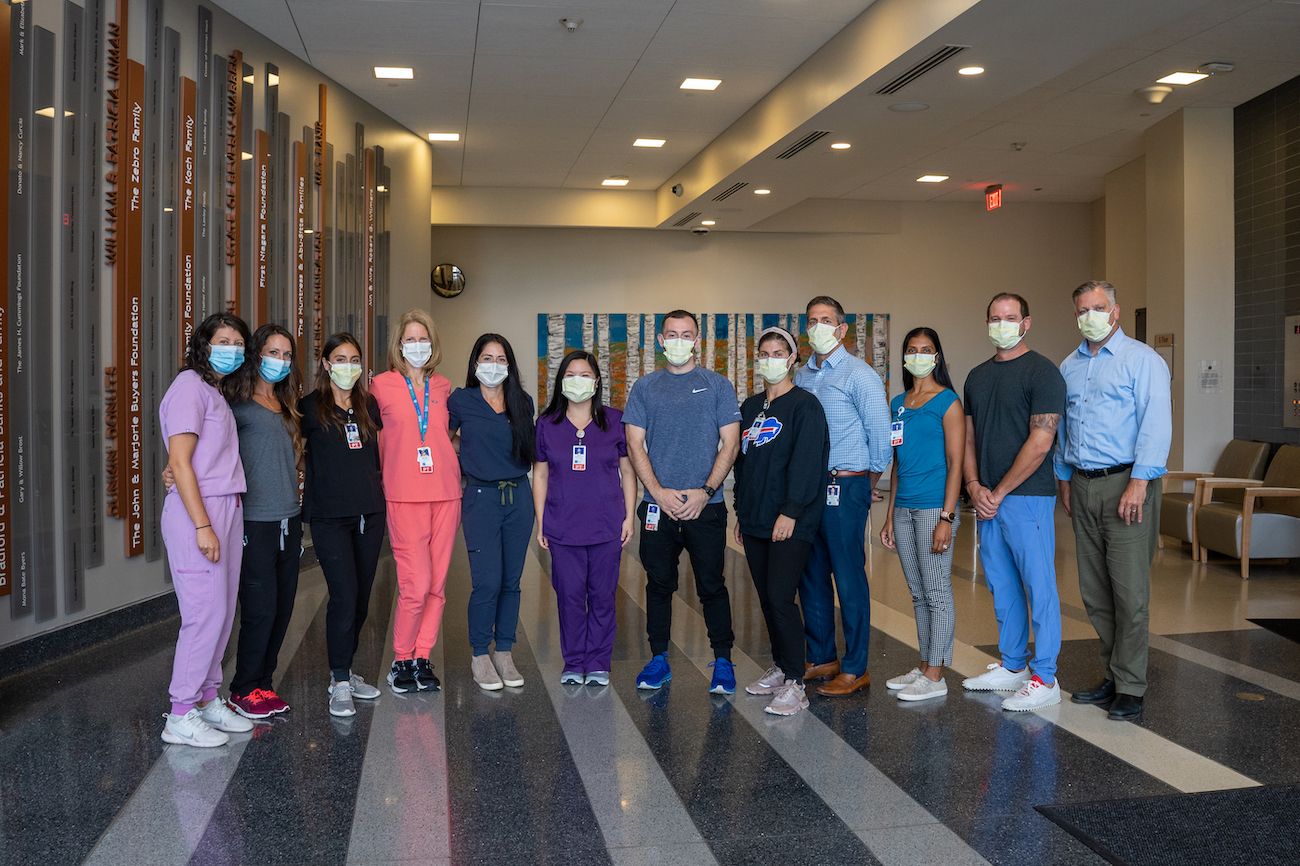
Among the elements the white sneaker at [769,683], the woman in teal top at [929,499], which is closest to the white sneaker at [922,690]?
the woman in teal top at [929,499]

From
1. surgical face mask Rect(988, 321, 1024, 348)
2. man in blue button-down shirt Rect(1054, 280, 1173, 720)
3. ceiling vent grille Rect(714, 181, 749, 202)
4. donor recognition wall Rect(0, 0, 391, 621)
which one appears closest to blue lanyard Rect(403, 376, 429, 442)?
donor recognition wall Rect(0, 0, 391, 621)

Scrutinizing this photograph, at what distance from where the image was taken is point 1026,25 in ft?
18.1

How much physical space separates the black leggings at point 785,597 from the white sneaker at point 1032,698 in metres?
0.81

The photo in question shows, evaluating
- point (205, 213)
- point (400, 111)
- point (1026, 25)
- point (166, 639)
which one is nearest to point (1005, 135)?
point (1026, 25)

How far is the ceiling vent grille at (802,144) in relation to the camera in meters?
8.18

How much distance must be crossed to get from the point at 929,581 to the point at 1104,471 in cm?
78

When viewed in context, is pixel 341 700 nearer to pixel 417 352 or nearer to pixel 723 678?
pixel 417 352

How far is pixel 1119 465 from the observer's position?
160 inches

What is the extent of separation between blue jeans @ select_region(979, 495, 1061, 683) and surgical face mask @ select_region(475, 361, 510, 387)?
2031 mm

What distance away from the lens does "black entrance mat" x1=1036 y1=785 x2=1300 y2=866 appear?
9.16 ft

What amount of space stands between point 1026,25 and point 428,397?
366 cm

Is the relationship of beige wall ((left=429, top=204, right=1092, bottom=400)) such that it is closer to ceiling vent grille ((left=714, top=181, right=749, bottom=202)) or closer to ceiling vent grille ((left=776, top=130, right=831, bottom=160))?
ceiling vent grille ((left=714, top=181, right=749, bottom=202))

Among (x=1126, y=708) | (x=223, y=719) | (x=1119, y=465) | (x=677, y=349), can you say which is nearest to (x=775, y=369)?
(x=677, y=349)

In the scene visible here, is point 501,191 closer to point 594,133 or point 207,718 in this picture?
point 594,133
